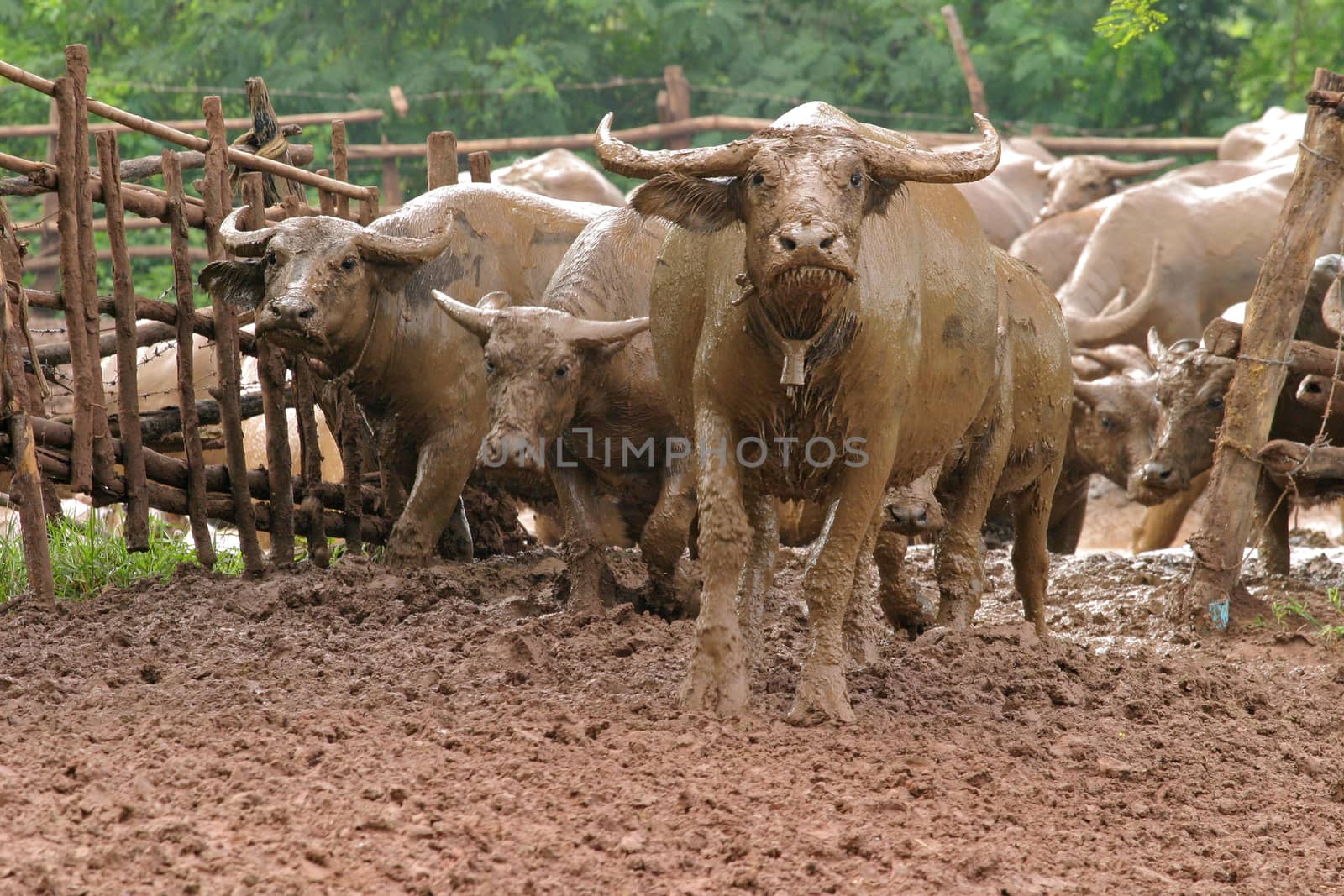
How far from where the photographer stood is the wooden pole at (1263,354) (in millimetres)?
7391

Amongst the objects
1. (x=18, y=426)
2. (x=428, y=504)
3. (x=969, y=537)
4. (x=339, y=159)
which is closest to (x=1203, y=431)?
(x=969, y=537)

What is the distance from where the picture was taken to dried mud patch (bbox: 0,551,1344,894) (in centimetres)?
368

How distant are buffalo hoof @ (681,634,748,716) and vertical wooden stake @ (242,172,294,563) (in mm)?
3457

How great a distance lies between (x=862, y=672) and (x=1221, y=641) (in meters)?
2.61

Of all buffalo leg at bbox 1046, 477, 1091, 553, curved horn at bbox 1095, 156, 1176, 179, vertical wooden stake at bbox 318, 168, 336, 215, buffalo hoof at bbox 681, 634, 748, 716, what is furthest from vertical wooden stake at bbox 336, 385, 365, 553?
curved horn at bbox 1095, 156, 1176, 179

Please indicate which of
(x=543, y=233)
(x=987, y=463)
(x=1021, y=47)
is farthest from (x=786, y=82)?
(x=987, y=463)

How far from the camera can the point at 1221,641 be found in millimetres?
7316

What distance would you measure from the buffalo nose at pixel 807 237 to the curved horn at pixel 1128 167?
14.6 meters

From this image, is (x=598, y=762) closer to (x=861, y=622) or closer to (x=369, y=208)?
(x=861, y=622)

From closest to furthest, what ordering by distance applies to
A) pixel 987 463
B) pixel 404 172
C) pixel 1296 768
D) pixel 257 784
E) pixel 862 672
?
pixel 257 784
pixel 1296 768
pixel 862 672
pixel 987 463
pixel 404 172

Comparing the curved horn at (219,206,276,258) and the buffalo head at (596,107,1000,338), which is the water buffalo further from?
the buffalo head at (596,107,1000,338)

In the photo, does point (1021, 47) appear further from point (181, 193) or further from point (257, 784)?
point (257, 784)

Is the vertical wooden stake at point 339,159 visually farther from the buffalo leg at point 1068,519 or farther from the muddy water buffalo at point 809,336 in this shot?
the buffalo leg at point 1068,519

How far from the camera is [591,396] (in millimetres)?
6680
